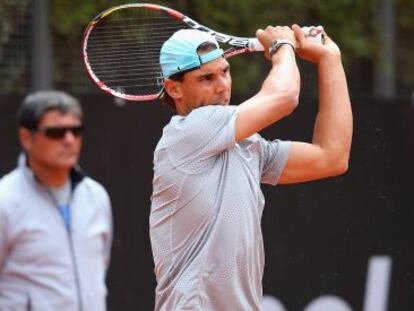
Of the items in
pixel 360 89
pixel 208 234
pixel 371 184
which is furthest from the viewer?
pixel 360 89

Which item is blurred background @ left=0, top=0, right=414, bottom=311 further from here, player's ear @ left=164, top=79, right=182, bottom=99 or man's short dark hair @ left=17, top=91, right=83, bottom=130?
player's ear @ left=164, top=79, right=182, bottom=99

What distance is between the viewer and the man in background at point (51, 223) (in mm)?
4332

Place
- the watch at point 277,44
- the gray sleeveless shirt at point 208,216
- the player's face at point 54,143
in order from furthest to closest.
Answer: the player's face at point 54,143 < the watch at point 277,44 < the gray sleeveless shirt at point 208,216

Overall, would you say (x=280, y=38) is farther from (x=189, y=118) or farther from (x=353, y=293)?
(x=353, y=293)

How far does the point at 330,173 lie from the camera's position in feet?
14.4

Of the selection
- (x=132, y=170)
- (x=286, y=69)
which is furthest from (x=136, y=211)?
(x=286, y=69)

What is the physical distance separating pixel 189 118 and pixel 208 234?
1.33 feet

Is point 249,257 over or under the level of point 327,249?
over

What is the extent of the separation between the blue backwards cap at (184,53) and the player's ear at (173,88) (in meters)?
0.03

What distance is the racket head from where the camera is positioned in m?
4.81

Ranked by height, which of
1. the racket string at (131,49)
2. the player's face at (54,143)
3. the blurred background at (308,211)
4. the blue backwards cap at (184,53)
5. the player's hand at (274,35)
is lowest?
the blurred background at (308,211)

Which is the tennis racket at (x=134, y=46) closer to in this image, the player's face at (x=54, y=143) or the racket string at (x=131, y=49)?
the racket string at (x=131, y=49)

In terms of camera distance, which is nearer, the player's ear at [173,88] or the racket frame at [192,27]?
the player's ear at [173,88]

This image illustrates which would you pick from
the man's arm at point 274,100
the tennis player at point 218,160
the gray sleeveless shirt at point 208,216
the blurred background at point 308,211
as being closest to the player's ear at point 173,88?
the tennis player at point 218,160
